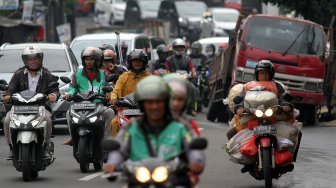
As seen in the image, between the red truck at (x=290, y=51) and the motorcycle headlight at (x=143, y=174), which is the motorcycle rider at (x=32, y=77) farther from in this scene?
the red truck at (x=290, y=51)

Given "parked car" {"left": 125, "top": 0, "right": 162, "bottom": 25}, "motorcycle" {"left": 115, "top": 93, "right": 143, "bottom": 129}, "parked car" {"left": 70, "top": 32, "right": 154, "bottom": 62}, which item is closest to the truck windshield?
"parked car" {"left": 70, "top": 32, "right": 154, "bottom": 62}

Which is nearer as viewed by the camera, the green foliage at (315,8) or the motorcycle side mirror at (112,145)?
the motorcycle side mirror at (112,145)

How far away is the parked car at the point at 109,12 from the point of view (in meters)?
63.5

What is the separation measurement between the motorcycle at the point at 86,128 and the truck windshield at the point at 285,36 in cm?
953

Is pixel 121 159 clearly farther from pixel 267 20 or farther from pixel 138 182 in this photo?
pixel 267 20

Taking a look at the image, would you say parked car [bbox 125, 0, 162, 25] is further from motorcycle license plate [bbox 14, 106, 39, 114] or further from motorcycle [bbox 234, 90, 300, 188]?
motorcycle [bbox 234, 90, 300, 188]

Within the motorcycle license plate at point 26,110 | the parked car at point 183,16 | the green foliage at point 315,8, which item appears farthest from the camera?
the parked car at point 183,16

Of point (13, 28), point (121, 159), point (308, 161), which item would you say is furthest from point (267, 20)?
point (121, 159)

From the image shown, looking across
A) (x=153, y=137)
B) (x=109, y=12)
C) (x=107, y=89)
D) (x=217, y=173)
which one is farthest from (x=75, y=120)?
(x=109, y=12)

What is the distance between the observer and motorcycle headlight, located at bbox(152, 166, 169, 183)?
7.92 metres

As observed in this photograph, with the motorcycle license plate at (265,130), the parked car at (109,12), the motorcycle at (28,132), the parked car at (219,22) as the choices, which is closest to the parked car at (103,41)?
the motorcycle at (28,132)

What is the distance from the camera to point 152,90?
7.94 metres

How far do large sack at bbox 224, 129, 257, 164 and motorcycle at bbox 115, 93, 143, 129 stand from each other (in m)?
1.26

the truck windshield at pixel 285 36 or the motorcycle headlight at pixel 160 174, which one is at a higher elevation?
the motorcycle headlight at pixel 160 174
